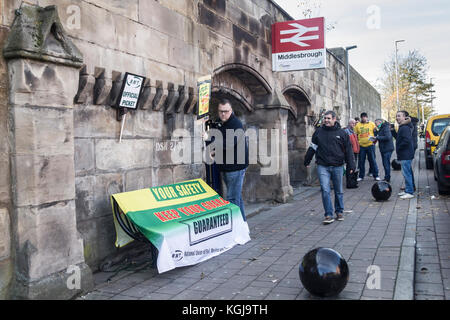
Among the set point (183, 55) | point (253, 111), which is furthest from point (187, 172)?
point (253, 111)

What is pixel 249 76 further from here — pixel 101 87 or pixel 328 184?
pixel 101 87

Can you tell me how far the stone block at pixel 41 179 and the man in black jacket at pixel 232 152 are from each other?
2772 mm

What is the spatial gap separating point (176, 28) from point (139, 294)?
3797 millimetres

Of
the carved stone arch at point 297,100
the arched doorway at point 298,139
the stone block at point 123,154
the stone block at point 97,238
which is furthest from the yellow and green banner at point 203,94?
the arched doorway at point 298,139

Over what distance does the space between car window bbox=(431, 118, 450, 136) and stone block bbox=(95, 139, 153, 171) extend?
12410 mm

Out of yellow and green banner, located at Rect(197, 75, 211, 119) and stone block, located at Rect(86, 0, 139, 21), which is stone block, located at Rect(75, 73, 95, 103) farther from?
yellow and green banner, located at Rect(197, 75, 211, 119)

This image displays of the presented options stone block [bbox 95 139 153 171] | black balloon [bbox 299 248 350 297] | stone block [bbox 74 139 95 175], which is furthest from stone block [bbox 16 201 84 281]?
black balloon [bbox 299 248 350 297]

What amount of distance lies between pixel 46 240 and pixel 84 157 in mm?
1124

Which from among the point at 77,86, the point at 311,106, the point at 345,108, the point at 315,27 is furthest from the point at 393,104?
the point at 77,86

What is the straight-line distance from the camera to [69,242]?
4.05m

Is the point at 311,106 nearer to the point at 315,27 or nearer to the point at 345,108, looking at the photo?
the point at 315,27

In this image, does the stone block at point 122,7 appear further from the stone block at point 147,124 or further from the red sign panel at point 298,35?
the red sign panel at point 298,35

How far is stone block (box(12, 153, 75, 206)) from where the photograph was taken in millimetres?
3676

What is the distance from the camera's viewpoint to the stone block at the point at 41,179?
145 inches
